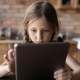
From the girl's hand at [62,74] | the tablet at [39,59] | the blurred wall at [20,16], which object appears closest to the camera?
Answer: the tablet at [39,59]

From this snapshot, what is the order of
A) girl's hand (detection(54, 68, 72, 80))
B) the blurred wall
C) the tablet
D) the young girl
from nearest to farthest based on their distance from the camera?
the tablet → girl's hand (detection(54, 68, 72, 80)) → the young girl → the blurred wall

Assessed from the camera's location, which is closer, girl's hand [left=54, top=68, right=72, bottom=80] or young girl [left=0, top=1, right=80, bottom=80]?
girl's hand [left=54, top=68, right=72, bottom=80]

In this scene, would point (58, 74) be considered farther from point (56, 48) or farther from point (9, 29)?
point (9, 29)

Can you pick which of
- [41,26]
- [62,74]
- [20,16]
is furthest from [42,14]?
[20,16]

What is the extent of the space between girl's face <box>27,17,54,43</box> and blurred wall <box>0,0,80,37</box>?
228 cm

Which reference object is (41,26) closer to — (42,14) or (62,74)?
(42,14)

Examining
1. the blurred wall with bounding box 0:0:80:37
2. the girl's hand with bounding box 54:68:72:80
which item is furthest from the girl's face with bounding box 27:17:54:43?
the blurred wall with bounding box 0:0:80:37

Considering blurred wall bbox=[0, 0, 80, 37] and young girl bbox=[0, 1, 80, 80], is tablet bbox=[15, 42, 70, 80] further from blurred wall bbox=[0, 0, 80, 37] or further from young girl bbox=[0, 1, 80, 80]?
blurred wall bbox=[0, 0, 80, 37]

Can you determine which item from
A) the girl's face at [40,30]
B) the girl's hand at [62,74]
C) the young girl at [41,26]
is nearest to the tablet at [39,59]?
the girl's hand at [62,74]

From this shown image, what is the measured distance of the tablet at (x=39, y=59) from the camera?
0.59 meters

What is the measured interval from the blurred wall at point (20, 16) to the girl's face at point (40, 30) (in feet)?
7.47

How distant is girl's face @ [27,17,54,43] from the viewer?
0.89 meters

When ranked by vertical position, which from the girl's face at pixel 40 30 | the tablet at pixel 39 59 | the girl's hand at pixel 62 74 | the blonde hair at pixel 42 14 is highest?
the blonde hair at pixel 42 14

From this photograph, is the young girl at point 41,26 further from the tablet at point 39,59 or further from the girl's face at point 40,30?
the tablet at point 39,59
